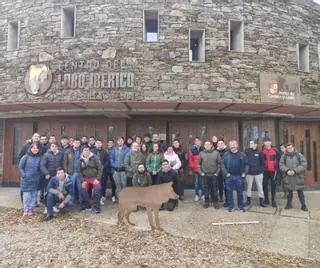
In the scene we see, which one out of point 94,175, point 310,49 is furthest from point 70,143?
point 310,49

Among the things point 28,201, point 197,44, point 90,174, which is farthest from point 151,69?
point 28,201

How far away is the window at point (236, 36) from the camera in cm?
957

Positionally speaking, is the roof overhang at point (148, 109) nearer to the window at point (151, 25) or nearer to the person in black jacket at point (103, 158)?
the person in black jacket at point (103, 158)

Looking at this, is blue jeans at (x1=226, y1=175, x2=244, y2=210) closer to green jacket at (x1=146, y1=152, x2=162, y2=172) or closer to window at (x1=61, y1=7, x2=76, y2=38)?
green jacket at (x1=146, y1=152, x2=162, y2=172)

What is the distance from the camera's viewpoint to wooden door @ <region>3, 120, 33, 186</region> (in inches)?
388

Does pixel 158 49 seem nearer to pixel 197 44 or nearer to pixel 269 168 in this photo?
pixel 197 44

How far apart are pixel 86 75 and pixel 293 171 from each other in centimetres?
688

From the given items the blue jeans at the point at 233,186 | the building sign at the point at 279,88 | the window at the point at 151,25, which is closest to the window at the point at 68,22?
the window at the point at 151,25

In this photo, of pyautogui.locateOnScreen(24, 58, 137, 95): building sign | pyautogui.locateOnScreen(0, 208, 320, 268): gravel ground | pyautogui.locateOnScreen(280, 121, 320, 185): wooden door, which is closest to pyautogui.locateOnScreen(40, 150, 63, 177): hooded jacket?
pyautogui.locateOnScreen(0, 208, 320, 268): gravel ground

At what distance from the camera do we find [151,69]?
8938mm

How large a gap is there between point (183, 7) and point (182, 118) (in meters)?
3.90

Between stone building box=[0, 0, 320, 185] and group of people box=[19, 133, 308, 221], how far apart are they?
2085 mm

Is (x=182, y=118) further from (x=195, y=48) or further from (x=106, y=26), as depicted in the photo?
(x=106, y=26)

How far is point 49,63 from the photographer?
9.24 meters
